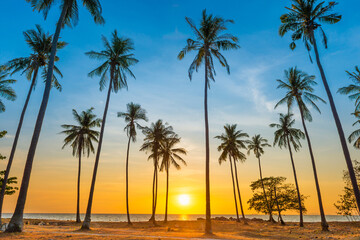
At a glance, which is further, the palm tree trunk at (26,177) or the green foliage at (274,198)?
the green foliage at (274,198)

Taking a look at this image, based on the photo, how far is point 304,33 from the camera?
18.3m

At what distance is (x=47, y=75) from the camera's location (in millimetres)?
14594

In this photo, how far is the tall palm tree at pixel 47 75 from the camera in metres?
12.0

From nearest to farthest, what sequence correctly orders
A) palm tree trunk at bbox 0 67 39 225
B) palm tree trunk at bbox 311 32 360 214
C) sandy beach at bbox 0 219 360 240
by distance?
sandy beach at bbox 0 219 360 240 < palm tree trunk at bbox 311 32 360 214 < palm tree trunk at bbox 0 67 39 225

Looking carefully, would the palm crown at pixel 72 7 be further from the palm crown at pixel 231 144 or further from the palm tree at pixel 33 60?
the palm crown at pixel 231 144

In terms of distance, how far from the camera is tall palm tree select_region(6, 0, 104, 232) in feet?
39.5

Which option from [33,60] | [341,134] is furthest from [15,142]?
[341,134]

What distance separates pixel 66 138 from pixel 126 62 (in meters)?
16.9

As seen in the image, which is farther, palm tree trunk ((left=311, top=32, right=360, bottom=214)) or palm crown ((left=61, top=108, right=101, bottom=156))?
palm crown ((left=61, top=108, right=101, bottom=156))

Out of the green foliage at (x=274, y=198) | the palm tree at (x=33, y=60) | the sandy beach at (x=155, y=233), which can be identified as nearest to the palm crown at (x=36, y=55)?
the palm tree at (x=33, y=60)

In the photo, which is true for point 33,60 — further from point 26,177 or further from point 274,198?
point 274,198

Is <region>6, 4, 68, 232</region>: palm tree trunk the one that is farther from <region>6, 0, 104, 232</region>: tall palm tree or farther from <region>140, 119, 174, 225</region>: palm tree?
<region>140, 119, 174, 225</region>: palm tree

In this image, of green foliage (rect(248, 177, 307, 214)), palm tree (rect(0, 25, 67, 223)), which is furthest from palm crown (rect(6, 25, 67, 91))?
green foliage (rect(248, 177, 307, 214))

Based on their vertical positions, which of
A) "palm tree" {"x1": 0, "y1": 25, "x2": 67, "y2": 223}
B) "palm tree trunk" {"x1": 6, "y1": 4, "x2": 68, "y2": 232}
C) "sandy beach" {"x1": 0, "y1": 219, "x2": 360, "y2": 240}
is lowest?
"sandy beach" {"x1": 0, "y1": 219, "x2": 360, "y2": 240}
